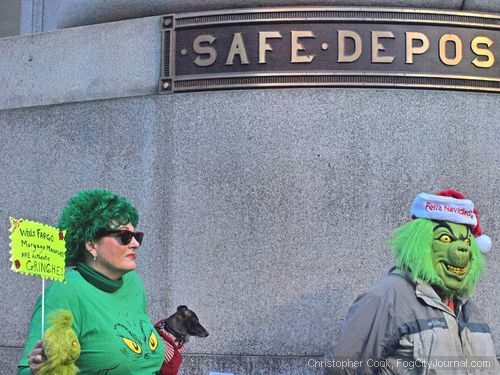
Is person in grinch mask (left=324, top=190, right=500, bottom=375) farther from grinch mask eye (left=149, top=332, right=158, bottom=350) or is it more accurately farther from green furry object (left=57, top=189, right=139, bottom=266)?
green furry object (left=57, top=189, right=139, bottom=266)

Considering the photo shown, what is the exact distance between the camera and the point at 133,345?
409 centimetres

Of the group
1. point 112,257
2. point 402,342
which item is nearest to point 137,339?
point 112,257

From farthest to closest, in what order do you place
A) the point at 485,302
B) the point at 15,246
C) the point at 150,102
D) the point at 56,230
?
the point at 150,102 → the point at 485,302 → the point at 56,230 → the point at 15,246

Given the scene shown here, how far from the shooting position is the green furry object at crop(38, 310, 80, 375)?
3604 millimetres

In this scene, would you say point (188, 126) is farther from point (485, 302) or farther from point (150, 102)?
point (485, 302)

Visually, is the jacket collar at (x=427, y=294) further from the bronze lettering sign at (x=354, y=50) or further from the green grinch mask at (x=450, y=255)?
the bronze lettering sign at (x=354, y=50)

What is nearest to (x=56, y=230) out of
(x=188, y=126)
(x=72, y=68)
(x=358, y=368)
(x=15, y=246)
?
(x=15, y=246)

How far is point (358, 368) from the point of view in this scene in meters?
4.01

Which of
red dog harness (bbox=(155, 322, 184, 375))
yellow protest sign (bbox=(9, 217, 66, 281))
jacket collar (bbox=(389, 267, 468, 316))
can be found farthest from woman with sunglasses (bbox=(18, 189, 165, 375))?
jacket collar (bbox=(389, 267, 468, 316))

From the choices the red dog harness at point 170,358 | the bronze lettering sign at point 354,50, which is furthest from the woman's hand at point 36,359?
the bronze lettering sign at point 354,50

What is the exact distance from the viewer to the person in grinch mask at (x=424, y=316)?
4.00 metres

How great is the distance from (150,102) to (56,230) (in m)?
2.70

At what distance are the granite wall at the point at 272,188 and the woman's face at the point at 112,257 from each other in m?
1.97

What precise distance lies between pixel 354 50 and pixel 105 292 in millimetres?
2856
